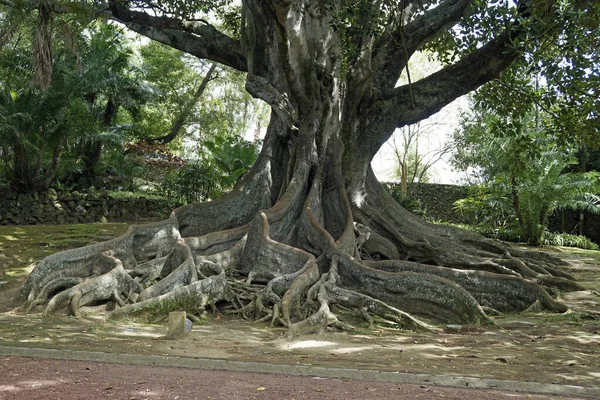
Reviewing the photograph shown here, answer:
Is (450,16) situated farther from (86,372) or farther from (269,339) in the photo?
(86,372)

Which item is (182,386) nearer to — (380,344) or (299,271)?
(380,344)

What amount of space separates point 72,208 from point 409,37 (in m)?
12.0

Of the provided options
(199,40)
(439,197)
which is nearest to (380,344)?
(199,40)

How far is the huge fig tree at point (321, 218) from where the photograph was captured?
7.65 metres

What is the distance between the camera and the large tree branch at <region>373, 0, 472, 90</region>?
1166 centimetres

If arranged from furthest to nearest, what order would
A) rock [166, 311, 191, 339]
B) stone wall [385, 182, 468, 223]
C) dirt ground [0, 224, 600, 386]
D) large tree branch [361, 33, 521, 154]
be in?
stone wall [385, 182, 468, 223] → large tree branch [361, 33, 521, 154] → rock [166, 311, 191, 339] → dirt ground [0, 224, 600, 386]

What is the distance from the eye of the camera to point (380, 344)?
19.9ft

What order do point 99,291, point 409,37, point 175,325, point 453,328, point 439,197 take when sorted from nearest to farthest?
point 175,325, point 453,328, point 99,291, point 409,37, point 439,197

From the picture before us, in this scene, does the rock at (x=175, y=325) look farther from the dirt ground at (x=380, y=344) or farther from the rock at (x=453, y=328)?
the rock at (x=453, y=328)

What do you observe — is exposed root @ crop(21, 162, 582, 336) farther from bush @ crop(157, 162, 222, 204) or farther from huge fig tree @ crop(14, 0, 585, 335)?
bush @ crop(157, 162, 222, 204)

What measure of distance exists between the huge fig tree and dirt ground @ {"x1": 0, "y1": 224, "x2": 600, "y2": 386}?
369 millimetres

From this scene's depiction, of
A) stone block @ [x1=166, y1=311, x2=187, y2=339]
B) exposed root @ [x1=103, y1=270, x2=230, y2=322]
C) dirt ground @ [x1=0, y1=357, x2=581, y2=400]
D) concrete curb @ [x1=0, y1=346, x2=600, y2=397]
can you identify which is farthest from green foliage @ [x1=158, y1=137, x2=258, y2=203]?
dirt ground @ [x1=0, y1=357, x2=581, y2=400]

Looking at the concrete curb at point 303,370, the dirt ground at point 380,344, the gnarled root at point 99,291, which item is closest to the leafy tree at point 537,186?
the dirt ground at point 380,344

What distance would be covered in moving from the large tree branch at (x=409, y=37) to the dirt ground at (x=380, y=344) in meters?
5.94
